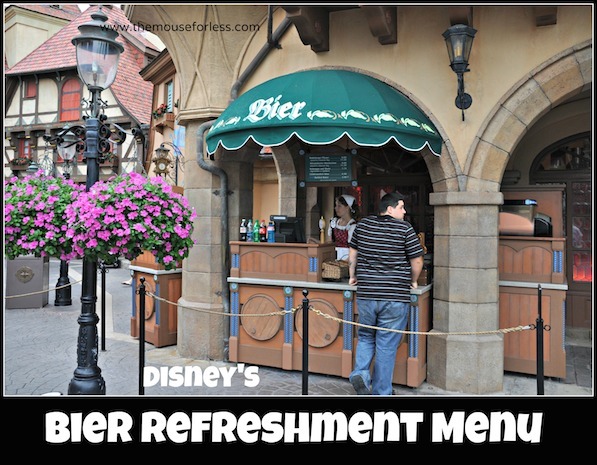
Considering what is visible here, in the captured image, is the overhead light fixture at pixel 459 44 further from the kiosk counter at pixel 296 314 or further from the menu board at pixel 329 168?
the kiosk counter at pixel 296 314

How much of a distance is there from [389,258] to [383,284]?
269 millimetres

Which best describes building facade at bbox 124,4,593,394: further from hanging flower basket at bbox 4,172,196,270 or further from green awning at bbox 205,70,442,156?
hanging flower basket at bbox 4,172,196,270

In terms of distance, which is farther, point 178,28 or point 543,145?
point 543,145

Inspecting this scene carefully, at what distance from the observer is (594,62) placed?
531cm

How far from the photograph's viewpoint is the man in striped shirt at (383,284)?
5.21m

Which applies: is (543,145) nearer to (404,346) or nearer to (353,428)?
(404,346)

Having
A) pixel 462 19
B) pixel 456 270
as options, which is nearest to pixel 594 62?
pixel 462 19

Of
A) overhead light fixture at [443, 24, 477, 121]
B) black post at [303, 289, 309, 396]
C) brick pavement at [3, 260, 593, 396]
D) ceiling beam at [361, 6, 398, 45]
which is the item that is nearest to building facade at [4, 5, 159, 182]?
brick pavement at [3, 260, 593, 396]

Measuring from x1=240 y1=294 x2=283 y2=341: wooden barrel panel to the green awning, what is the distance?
2.05m

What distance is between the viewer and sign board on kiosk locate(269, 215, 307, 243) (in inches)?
263

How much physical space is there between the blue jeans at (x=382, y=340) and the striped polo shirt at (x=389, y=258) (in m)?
0.09

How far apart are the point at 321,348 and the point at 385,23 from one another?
154 inches

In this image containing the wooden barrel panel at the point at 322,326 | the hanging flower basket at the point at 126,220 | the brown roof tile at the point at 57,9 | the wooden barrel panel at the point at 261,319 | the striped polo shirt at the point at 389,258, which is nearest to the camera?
the hanging flower basket at the point at 126,220

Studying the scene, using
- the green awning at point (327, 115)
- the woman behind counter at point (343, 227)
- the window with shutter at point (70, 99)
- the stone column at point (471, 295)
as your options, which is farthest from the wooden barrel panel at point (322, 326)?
the window with shutter at point (70, 99)
